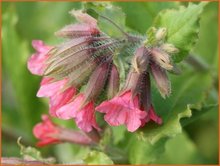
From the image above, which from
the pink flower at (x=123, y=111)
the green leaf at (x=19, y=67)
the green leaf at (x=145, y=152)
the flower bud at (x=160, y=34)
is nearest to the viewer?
the pink flower at (x=123, y=111)

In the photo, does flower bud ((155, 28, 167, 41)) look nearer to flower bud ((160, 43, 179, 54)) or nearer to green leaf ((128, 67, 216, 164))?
flower bud ((160, 43, 179, 54))

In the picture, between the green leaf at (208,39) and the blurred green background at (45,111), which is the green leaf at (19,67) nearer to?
the blurred green background at (45,111)

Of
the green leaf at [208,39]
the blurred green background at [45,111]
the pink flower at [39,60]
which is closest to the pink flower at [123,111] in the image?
the pink flower at [39,60]

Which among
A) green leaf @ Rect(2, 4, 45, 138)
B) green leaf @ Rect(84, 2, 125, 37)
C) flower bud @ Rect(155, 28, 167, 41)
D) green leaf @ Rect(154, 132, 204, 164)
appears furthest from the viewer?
green leaf @ Rect(2, 4, 45, 138)

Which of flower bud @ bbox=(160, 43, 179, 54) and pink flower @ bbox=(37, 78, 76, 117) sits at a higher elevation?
flower bud @ bbox=(160, 43, 179, 54)

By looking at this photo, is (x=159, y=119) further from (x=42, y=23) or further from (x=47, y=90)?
(x=42, y=23)

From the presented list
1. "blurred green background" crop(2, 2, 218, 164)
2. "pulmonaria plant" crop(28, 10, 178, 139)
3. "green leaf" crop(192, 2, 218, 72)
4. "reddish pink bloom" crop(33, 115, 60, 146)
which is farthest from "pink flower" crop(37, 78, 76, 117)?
"green leaf" crop(192, 2, 218, 72)

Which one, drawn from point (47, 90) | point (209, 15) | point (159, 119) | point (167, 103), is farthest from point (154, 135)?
point (209, 15)
